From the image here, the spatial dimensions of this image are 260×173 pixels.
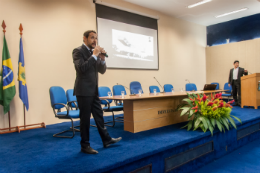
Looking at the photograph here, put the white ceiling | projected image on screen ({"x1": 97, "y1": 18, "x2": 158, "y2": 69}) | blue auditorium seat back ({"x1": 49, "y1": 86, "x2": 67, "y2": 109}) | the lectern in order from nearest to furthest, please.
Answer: blue auditorium seat back ({"x1": 49, "y1": 86, "x2": 67, "y2": 109})
the lectern
projected image on screen ({"x1": 97, "y1": 18, "x2": 158, "y2": 69})
the white ceiling

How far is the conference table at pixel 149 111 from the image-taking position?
306 cm

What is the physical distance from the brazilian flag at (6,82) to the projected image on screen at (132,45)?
8.80 ft

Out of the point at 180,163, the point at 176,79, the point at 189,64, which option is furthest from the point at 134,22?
the point at 180,163

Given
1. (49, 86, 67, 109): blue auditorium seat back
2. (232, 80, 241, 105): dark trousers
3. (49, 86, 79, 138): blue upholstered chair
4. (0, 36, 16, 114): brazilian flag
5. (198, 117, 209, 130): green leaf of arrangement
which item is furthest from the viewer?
(232, 80, 241, 105): dark trousers

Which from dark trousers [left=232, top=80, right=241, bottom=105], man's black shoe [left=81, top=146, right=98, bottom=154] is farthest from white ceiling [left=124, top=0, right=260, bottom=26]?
man's black shoe [left=81, top=146, right=98, bottom=154]

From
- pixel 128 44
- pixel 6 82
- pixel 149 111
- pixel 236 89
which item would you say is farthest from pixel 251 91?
pixel 6 82

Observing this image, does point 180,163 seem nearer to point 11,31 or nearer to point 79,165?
point 79,165

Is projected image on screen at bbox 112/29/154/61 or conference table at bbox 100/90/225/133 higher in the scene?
projected image on screen at bbox 112/29/154/61

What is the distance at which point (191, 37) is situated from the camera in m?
8.00

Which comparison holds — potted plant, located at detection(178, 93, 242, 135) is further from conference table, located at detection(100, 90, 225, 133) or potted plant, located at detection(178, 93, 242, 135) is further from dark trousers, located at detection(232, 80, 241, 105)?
dark trousers, located at detection(232, 80, 241, 105)

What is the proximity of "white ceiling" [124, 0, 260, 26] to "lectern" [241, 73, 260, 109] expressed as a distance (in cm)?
271

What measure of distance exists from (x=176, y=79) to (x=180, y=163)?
5.21m

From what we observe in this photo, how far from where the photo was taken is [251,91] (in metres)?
5.16

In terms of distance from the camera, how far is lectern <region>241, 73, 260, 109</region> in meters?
5.00
